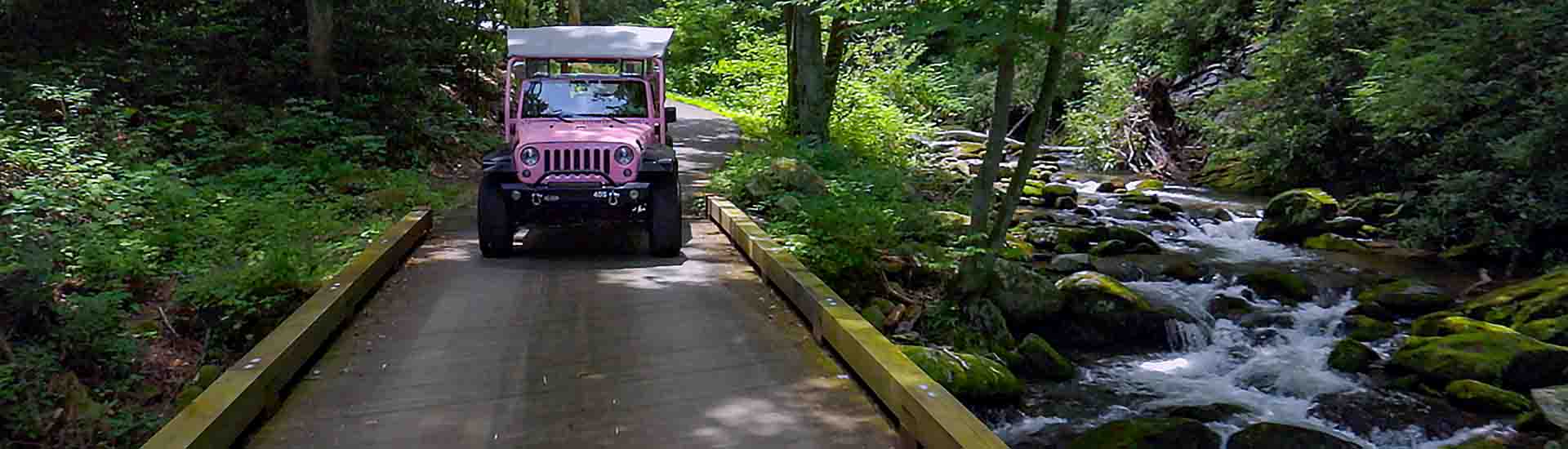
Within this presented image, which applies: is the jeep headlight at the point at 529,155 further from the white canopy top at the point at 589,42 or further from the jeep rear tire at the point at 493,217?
the white canopy top at the point at 589,42

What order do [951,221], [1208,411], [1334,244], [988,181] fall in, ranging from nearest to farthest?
1. [1208,411]
2. [988,181]
3. [951,221]
4. [1334,244]

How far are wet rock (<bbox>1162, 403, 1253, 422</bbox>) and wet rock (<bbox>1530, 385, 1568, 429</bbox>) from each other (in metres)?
2.19

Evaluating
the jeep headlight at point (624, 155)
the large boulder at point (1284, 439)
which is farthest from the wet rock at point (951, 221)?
the large boulder at point (1284, 439)

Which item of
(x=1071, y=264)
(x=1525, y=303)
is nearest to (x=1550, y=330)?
(x=1525, y=303)

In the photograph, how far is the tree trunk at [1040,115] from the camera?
11047 mm

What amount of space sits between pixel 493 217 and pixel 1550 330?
10.5m

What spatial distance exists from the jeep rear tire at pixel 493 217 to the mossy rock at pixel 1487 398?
8727 millimetres

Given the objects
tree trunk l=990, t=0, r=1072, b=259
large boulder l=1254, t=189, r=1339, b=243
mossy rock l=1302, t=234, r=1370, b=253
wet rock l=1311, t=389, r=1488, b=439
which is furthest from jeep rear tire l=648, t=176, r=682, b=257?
large boulder l=1254, t=189, r=1339, b=243

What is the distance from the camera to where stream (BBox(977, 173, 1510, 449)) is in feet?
30.0

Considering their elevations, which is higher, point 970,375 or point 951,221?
point 951,221

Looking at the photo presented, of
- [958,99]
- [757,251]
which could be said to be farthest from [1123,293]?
[958,99]

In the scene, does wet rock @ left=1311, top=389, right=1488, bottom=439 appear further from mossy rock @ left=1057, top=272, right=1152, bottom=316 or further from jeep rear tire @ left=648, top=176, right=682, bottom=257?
jeep rear tire @ left=648, top=176, right=682, bottom=257

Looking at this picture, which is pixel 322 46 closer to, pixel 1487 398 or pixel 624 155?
pixel 624 155

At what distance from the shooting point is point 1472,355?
32.8 ft
